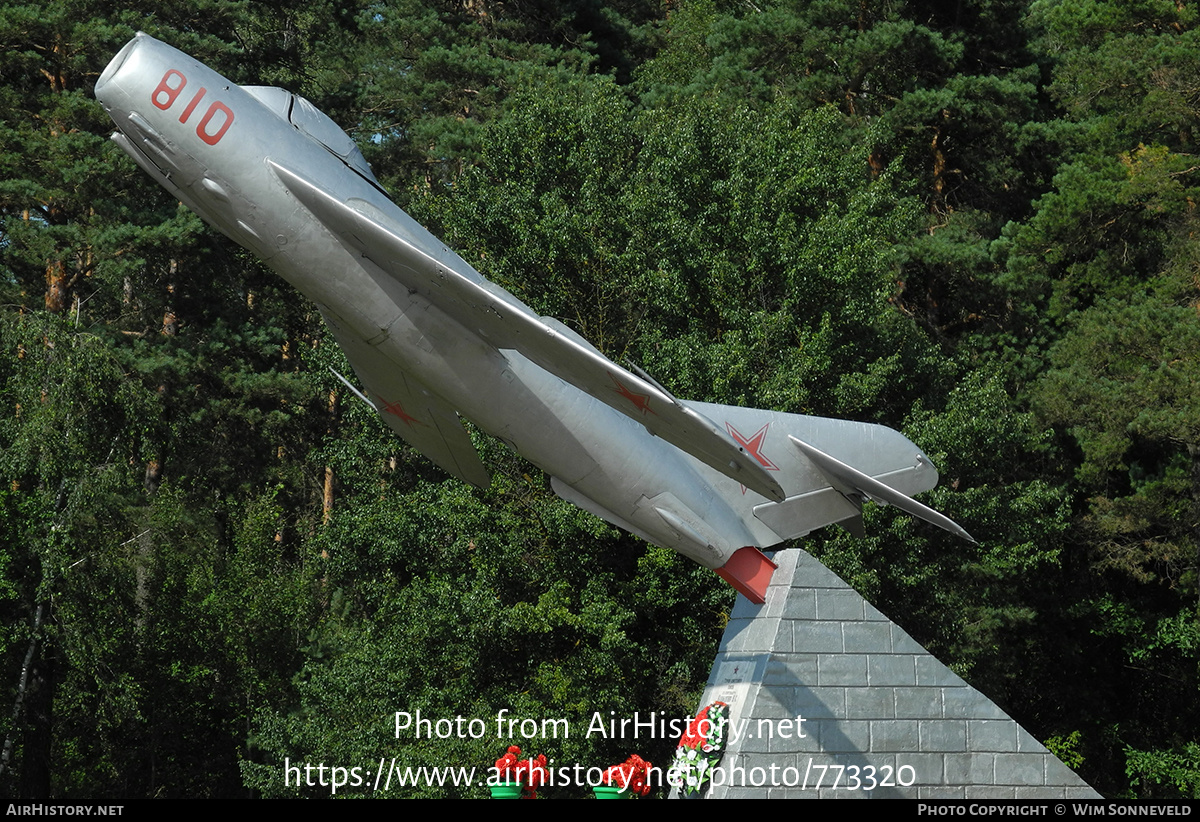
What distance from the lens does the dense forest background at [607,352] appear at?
14.8 metres

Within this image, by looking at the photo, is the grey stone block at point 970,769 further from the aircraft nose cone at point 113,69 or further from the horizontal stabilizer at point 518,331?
the aircraft nose cone at point 113,69

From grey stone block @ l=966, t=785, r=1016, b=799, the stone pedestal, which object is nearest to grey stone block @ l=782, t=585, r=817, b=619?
the stone pedestal

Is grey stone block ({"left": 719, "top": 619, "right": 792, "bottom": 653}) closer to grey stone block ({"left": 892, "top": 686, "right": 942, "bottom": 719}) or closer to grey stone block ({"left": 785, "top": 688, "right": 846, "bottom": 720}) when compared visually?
grey stone block ({"left": 785, "top": 688, "right": 846, "bottom": 720})

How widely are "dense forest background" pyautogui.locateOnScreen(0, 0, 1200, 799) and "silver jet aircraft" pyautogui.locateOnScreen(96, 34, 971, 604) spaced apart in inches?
181

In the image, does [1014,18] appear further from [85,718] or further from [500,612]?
[85,718]

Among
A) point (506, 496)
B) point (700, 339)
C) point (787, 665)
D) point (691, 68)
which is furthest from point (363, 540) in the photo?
point (691, 68)

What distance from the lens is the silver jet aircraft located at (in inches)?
316

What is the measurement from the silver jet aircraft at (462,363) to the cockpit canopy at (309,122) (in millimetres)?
16

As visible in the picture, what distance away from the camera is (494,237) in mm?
16938

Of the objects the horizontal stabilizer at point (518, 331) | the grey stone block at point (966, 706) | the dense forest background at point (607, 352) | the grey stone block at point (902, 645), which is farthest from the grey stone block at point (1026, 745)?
the dense forest background at point (607, 352)

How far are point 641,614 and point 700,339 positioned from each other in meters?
3.39

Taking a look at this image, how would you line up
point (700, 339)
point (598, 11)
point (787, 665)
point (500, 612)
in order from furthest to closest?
point (598, 11) → point (700, 339) → point (500, 612) → point (787, 665)

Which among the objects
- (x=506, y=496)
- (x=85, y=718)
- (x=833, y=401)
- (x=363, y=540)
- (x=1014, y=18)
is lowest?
(x=85, y=718)

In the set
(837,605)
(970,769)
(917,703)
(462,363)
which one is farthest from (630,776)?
(462,363)
